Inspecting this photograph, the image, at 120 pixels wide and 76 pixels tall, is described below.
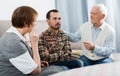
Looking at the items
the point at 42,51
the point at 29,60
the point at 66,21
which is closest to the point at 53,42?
the point at 42,51

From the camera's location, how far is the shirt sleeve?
2.04m

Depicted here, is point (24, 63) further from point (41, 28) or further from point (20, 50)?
point (41, 28)

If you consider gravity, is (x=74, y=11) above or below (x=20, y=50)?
above

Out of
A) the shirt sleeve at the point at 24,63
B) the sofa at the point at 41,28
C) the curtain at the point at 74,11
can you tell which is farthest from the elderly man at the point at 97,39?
the shirt sleeve at the point at 24,63

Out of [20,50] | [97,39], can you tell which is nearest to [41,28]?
[97,39]

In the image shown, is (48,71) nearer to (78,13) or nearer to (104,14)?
(104,14)

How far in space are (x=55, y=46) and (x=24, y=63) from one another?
795 millimetres

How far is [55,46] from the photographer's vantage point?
9.19 ft

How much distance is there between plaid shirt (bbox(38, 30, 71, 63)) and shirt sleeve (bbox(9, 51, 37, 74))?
641mm

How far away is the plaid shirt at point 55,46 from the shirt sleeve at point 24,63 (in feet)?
2.10

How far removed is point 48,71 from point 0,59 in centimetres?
42

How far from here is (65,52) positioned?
2.83 metres

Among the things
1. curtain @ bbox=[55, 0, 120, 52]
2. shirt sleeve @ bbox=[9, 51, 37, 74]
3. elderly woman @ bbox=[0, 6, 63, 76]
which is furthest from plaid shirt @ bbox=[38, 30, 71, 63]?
curtain @ bbox=[55, 0, 120, 52]

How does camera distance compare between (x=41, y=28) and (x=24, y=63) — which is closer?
(x=24, y=63)
